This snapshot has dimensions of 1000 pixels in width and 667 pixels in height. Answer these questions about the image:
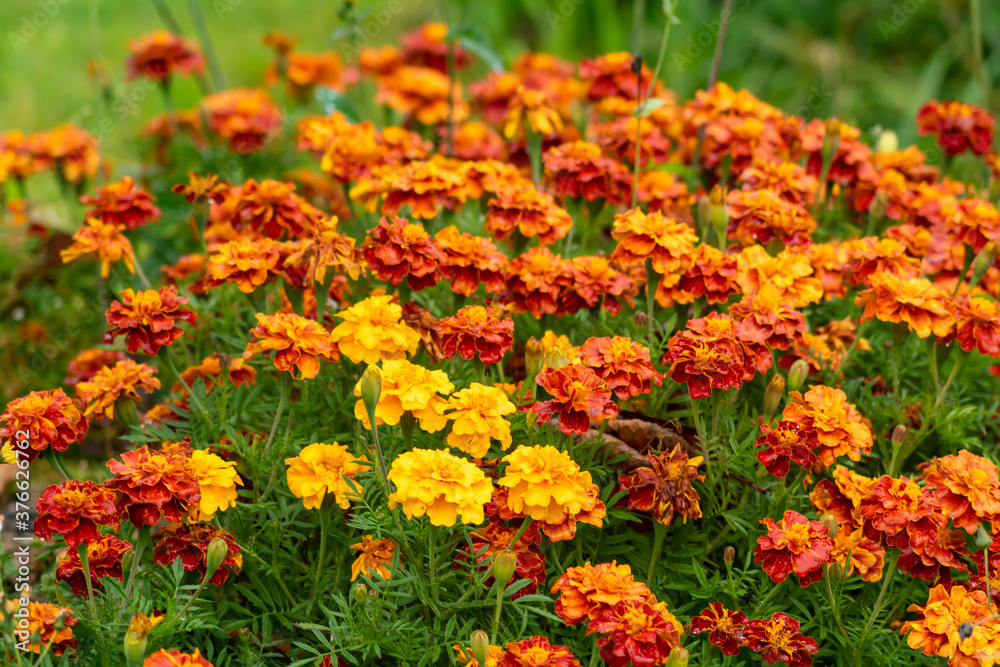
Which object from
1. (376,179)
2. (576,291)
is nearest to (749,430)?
(576,291)

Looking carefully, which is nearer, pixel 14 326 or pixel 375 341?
pixel 375 341

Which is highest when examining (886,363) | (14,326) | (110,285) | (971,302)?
(971,302)

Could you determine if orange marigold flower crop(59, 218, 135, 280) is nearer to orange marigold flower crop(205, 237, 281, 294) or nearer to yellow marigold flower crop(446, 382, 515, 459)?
orange marigold flower crop(205, 237, 281, 294)

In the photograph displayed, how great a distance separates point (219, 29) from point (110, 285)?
4407 mm

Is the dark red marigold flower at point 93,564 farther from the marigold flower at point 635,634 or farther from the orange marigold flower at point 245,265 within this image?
the marigold flower at point 635,634

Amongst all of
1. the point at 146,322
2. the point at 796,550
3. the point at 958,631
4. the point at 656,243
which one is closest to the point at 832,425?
the point at 796,550

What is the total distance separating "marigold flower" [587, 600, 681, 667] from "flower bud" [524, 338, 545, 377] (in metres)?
0.50

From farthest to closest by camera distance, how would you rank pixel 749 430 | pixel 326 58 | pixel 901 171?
pixel 326 58 → pixel 901 171 → pixel 749 430

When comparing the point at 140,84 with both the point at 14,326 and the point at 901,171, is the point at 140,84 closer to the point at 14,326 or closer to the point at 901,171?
the point at 14,326

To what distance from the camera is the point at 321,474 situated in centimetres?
165

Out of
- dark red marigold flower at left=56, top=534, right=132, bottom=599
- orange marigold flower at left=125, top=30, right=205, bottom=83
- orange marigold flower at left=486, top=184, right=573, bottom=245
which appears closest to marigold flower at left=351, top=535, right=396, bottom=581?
dark red marigold flower at left=56, top=534, right=132, bottom=599

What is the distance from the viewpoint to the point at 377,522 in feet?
5.32

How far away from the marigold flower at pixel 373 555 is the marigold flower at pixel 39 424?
1.89 feet

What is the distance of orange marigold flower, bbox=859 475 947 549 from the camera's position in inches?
62.4
